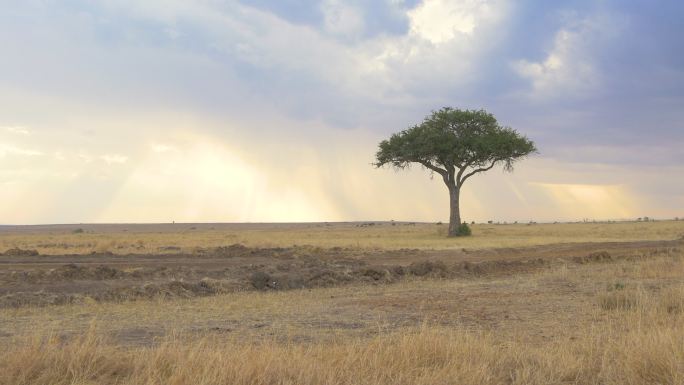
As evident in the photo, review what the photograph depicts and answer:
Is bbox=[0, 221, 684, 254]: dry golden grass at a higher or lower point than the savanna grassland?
higher

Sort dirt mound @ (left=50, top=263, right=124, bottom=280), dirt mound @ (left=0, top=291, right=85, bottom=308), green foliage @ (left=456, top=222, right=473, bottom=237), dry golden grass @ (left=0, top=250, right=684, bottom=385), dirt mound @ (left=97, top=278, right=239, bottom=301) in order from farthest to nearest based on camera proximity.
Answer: green foliage @ (left=456, top=222, right=473, bottom=237) < dirt mound @ (left=50, top=263, right=124, bottom=280) < dirt mound @ (left=97, top=278, right=239, bottom=301) < dirt mound @ (left=0, top=291, right=85, bottom=308) < dry golden grass @ (left=0, top=250, right=684, bottom=385)

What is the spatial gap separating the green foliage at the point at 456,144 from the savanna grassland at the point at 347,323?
23.5 metres

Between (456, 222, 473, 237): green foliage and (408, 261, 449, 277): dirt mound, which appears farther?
(456, 222, 473, 237): green foliage

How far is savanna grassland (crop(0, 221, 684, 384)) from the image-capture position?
665 cm

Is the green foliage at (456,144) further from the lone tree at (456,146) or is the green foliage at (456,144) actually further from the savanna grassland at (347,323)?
the savanna grassland at (347,323)

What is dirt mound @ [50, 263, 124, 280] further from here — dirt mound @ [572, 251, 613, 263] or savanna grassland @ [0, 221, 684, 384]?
dirt mound @ [572, 251, 613, 263]

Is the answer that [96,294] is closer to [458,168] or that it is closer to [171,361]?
[171,361]

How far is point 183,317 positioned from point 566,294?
8.73m

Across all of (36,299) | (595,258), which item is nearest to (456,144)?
(595,258)

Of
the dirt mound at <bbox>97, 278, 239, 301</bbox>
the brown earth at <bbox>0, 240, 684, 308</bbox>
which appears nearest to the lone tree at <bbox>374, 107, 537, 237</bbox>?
the brown earth at <bbox>0, 240, 684, 308</bbox>

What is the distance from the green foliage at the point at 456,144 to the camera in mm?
48250

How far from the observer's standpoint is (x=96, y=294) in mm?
15414

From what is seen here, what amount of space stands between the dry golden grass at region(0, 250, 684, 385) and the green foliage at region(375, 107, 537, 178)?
1230 inches

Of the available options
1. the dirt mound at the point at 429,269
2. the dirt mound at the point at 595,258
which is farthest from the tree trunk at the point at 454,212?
the dirt mound at the point at 429,269
